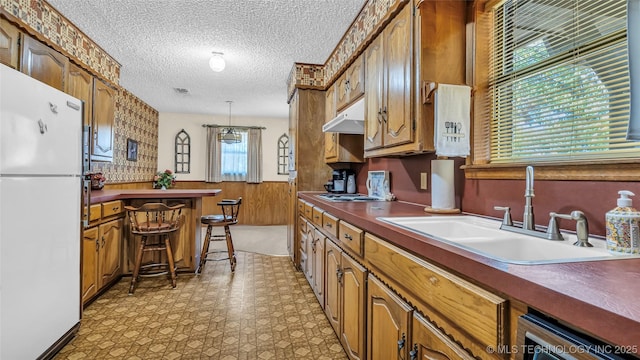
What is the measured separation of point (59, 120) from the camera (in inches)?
70.6

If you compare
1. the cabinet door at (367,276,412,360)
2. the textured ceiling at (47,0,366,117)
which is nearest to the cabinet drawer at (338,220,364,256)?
the cabinet door at (367,276,412,360)

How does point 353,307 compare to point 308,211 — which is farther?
point 308,211

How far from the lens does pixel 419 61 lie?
1.64 meters

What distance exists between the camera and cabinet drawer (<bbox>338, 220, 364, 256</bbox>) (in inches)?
59.0

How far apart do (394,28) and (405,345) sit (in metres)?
1.75

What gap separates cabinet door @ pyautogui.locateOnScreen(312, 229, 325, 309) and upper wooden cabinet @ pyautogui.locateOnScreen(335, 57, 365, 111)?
121 centimetres

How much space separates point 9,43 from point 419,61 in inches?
106

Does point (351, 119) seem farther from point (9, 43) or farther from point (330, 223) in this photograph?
point (9, 43)

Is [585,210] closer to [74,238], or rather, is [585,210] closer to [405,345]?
[405,345]

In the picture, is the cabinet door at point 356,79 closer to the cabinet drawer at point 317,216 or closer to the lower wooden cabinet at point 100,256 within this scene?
the cabinet drawer at point 317,216

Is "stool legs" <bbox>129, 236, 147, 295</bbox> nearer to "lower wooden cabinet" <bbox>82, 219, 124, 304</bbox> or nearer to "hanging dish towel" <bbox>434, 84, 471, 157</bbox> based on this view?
"lower wooden cabinet" <bbox>82, 219, 124, 304</bbox>

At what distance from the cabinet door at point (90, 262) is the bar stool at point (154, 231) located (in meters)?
0.31

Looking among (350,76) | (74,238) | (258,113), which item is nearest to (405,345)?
(74,238)

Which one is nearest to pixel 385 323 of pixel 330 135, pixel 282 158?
pixel 330 135
